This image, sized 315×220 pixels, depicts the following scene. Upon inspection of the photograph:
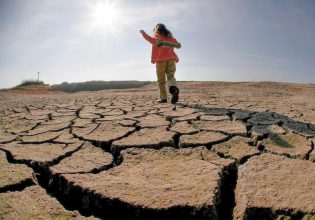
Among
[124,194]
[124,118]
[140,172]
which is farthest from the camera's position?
[124,118]

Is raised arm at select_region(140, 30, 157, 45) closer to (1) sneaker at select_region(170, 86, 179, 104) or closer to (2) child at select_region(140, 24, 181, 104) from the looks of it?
(2) child at select_region(140, 24, 181, 104)

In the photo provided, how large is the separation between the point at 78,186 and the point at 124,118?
154 centimetres

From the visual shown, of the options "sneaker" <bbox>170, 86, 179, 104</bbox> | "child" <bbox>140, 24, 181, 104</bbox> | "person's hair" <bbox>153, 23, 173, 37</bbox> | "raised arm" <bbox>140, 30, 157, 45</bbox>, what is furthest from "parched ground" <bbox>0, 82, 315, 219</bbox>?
"person's hair" <bbox>153, 23, 173, 37</bbox>

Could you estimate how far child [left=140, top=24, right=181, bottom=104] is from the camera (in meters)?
3.95

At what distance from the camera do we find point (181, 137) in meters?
1.93

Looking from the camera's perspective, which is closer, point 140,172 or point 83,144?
point 140,172

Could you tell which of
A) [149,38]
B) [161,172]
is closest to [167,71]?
[149,38]

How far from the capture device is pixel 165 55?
398cm

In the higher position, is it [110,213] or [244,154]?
[244,154]

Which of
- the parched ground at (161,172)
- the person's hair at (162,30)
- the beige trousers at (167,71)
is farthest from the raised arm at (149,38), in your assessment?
the parched ground at (161,172)

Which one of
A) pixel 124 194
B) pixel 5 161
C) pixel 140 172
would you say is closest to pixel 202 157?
pixel 140 172

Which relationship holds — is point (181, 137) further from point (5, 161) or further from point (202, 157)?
point (5, 161)

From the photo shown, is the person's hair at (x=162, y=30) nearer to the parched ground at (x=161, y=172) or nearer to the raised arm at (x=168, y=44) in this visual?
the raised arm at (x=168, y=44)

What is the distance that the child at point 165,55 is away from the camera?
395 cm
